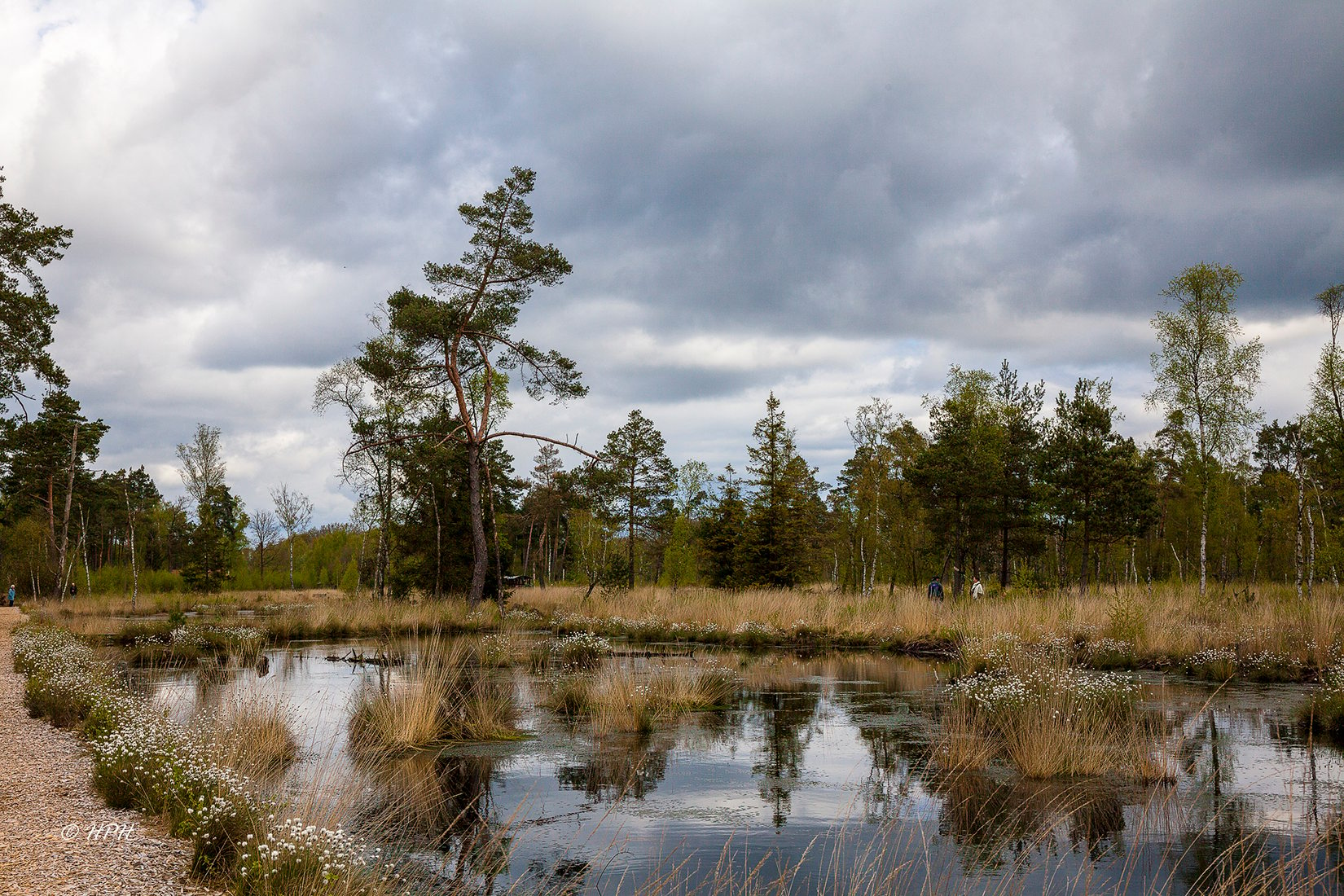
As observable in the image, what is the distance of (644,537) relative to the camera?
49500 millimetres

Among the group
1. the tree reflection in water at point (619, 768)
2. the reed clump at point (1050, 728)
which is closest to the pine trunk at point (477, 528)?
the tree reflection in water at point (619, 768)

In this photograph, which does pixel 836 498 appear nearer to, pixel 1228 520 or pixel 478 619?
pixel 1228 520

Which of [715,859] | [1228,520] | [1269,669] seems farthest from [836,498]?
[715,859]

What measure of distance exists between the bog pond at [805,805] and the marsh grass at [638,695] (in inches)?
9.5

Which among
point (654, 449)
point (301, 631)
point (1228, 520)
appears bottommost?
point (301, 631)

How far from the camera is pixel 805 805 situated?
8.07 meters

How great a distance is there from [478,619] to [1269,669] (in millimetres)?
17398

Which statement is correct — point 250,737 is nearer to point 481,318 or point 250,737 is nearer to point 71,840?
point 71,840

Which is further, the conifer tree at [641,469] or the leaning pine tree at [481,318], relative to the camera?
the conifer tree at [641,469]

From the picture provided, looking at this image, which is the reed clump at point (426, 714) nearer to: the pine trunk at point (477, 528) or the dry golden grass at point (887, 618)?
the dry golden grass at point (887, 618)

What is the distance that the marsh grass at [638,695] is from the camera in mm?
11469

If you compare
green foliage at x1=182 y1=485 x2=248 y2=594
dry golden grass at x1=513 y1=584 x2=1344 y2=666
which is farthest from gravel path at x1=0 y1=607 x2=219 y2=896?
green foliage at x1=182 y1=485 x2=248 y2=594

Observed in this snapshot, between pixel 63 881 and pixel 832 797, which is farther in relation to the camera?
pixel 832 797

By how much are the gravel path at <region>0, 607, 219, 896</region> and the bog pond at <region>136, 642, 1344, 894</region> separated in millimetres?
897
